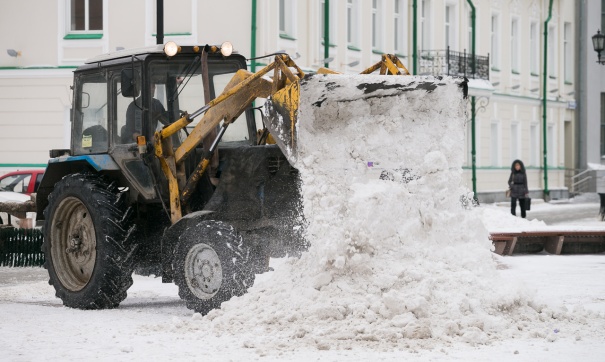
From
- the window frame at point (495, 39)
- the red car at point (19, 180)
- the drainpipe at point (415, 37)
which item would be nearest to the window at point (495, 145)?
the window frame at point (495, 39)

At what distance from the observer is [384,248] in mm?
10438

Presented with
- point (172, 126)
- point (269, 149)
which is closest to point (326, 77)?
point (269, 149)

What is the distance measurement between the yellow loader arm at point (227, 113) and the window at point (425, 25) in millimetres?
28042

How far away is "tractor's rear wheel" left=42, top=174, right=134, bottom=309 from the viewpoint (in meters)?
12.2

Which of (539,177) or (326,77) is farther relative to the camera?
(539,177)

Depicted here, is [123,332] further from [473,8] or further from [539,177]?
[539,177]

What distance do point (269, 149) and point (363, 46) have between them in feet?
82.3

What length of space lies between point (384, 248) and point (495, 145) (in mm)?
34532

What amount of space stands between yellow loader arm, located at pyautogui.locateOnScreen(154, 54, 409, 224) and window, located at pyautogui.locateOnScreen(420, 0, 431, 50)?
2804cm

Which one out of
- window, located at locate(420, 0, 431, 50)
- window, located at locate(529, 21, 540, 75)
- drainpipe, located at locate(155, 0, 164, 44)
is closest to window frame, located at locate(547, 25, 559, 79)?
window, located at locate(529, 21, 540, 75)

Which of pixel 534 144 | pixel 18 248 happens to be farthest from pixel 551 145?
pixel 18 248

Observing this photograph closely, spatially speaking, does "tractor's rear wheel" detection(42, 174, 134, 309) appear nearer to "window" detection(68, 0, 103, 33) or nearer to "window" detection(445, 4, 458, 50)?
"window" detection(68, 0, 103, 33)

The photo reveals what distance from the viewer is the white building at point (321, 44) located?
1236 inches

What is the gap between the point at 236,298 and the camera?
34.9 feet
